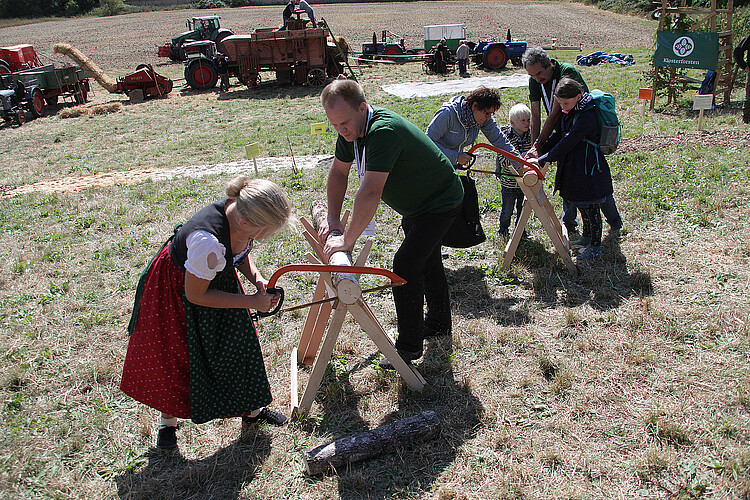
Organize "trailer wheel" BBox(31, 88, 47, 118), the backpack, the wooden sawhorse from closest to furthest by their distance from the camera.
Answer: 1. the wooden sawhorse
2. the backpack
3. "trailer wheel" BBox(31, 88, 47, 118)

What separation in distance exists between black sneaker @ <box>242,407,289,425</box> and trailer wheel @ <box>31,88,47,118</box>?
52.2 feet

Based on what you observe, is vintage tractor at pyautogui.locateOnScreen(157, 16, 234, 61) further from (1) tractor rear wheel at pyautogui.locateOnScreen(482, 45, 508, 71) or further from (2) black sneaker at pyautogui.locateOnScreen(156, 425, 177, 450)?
(2) black sneaker at pyautogui.locateOnScreen(156, 425, 177, 450)

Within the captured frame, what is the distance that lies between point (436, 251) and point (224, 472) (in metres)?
1.79

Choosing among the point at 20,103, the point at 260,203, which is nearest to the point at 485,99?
the point at 260,203

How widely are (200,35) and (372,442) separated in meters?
24.9

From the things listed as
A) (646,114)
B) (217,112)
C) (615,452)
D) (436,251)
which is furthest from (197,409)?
(217,112)

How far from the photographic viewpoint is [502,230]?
208 inches

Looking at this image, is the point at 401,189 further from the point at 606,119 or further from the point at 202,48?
the point at 202,48

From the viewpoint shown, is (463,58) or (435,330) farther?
(463,58)

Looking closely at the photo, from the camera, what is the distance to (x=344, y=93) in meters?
2.59

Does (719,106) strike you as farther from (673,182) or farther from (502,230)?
(502,230)

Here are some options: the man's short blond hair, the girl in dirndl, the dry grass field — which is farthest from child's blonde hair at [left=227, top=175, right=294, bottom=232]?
the dry grass field

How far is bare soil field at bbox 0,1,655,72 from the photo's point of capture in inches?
1123

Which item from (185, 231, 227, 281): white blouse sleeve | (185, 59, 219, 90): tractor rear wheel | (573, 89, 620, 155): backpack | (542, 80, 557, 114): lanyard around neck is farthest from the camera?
(185, 59, 219, 90): tractor rear wheel
